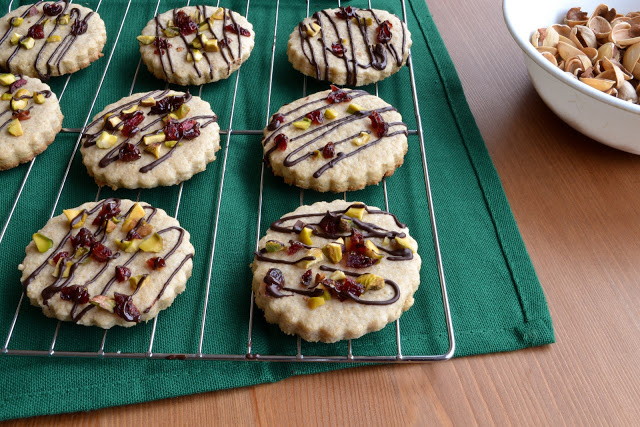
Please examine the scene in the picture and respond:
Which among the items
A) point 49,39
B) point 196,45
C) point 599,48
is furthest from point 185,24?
point 599,48

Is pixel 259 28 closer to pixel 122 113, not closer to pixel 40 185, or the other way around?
pixel 122 113

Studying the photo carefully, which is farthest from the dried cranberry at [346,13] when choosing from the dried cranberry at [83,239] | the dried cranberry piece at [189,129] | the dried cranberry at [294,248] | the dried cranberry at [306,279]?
the dried cranberry at [83,239]

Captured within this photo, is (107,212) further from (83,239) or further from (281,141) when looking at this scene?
(281,141)

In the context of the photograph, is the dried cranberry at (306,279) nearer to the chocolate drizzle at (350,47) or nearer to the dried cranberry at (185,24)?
the chocolate drizzle at (350,47)

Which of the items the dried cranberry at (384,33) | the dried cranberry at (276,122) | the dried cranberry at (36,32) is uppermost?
the dried cranberry at (384,33)

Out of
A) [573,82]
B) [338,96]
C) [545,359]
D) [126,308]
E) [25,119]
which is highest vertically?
[573,82]

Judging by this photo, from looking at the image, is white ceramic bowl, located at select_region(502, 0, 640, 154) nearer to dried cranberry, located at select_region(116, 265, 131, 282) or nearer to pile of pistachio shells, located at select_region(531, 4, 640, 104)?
pile of pistachio shells, located at select_region(531, 4, 640, 104)

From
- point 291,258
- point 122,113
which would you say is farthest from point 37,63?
point 291,258
